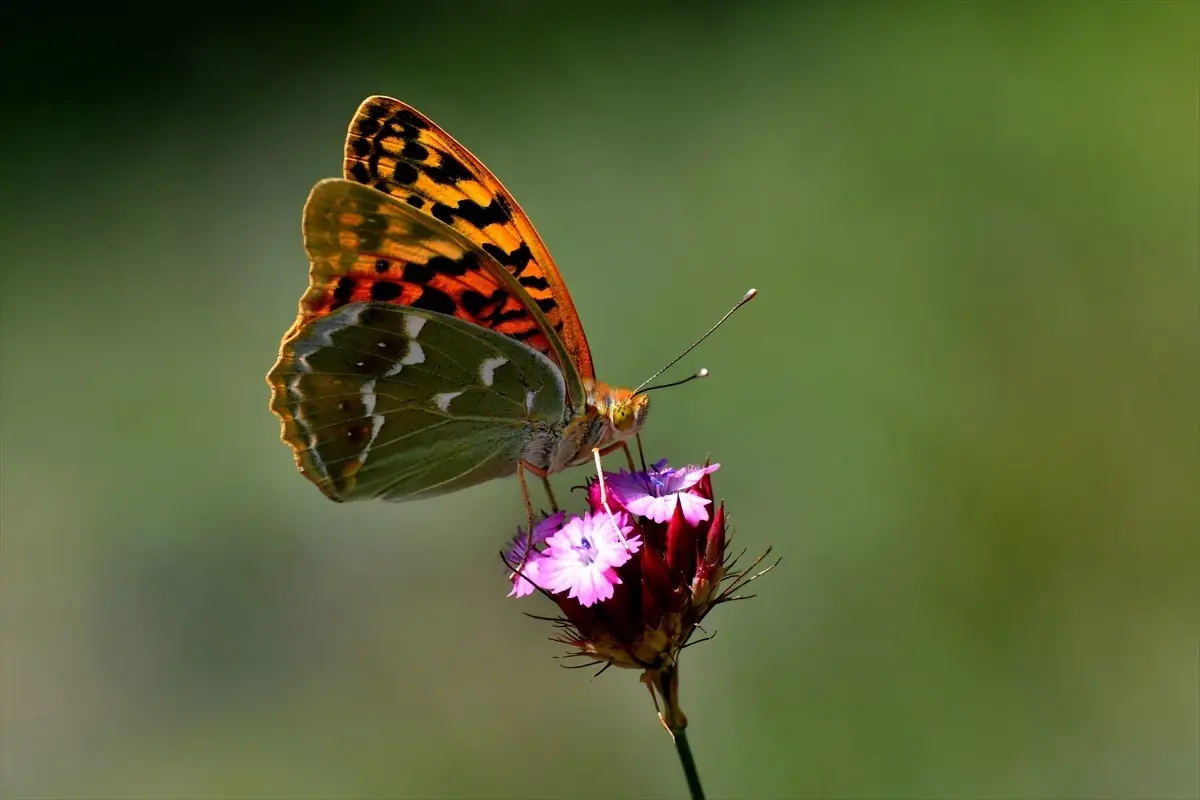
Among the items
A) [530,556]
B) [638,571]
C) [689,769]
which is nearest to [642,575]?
[638,571]

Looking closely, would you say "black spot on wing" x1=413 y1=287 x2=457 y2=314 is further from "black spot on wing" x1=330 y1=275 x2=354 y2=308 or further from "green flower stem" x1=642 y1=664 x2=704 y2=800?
"green flower stem" x1=642 y1=664 x2=704 y2=800

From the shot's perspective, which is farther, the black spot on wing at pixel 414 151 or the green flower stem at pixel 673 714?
the black spot on wing at pixel 414 151

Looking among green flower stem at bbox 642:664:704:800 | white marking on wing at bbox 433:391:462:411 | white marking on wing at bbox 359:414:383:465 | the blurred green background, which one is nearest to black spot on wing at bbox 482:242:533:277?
white marking on wing at bbox 433:391:462:411

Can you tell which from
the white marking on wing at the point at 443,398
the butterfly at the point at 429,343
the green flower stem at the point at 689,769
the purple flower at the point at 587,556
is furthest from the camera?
the white marking on wing at the point at 443,398

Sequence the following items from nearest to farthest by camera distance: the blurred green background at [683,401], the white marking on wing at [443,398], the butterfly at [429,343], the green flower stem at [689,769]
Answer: the green flower stem at [689,769]
the butterfly at [429,343]
the white marking on wing at [443,398]
the blurred green background at [683,401]

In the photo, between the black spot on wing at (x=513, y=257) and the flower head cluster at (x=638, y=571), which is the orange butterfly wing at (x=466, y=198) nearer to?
the black spot on wing at (x=513, y=257)

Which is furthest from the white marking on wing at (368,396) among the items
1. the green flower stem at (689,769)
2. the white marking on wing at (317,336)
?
the green flower stem at (689,769)
